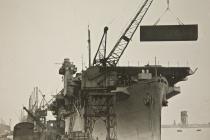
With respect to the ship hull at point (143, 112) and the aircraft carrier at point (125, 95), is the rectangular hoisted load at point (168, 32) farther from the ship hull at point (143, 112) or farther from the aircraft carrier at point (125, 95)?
the ship hull at point (143, 112)

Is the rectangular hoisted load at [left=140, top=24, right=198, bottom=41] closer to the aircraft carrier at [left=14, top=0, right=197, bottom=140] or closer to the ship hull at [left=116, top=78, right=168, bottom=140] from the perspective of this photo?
the aircraft carrier at [left=14, top=0, right=197, bottom=140]

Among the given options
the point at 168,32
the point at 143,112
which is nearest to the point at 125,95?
the point at 143,112

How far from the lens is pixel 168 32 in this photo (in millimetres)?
22562

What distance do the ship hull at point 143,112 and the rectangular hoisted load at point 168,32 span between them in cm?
355

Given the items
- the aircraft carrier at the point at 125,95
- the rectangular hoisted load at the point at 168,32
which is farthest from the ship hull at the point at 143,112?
the rectangular hoisted load at the point at 168,32

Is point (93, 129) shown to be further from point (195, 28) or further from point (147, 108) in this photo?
point (195, 28)

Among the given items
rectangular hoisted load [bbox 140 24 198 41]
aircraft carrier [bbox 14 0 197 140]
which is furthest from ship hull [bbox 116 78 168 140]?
rectangular hoisted load [bbox 140 24 198 41]

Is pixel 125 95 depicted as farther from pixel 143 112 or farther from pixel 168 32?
pixel 168 32

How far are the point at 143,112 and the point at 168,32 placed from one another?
5895 mm

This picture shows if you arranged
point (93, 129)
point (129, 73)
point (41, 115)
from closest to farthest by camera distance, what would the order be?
point (129, 73)
point (93, 129)
point (41, 115)

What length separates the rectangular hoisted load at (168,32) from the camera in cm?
2200

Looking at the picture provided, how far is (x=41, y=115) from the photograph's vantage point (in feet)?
164

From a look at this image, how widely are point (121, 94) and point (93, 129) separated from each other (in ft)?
14.9

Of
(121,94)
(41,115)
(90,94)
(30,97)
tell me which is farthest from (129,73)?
(30,97)
